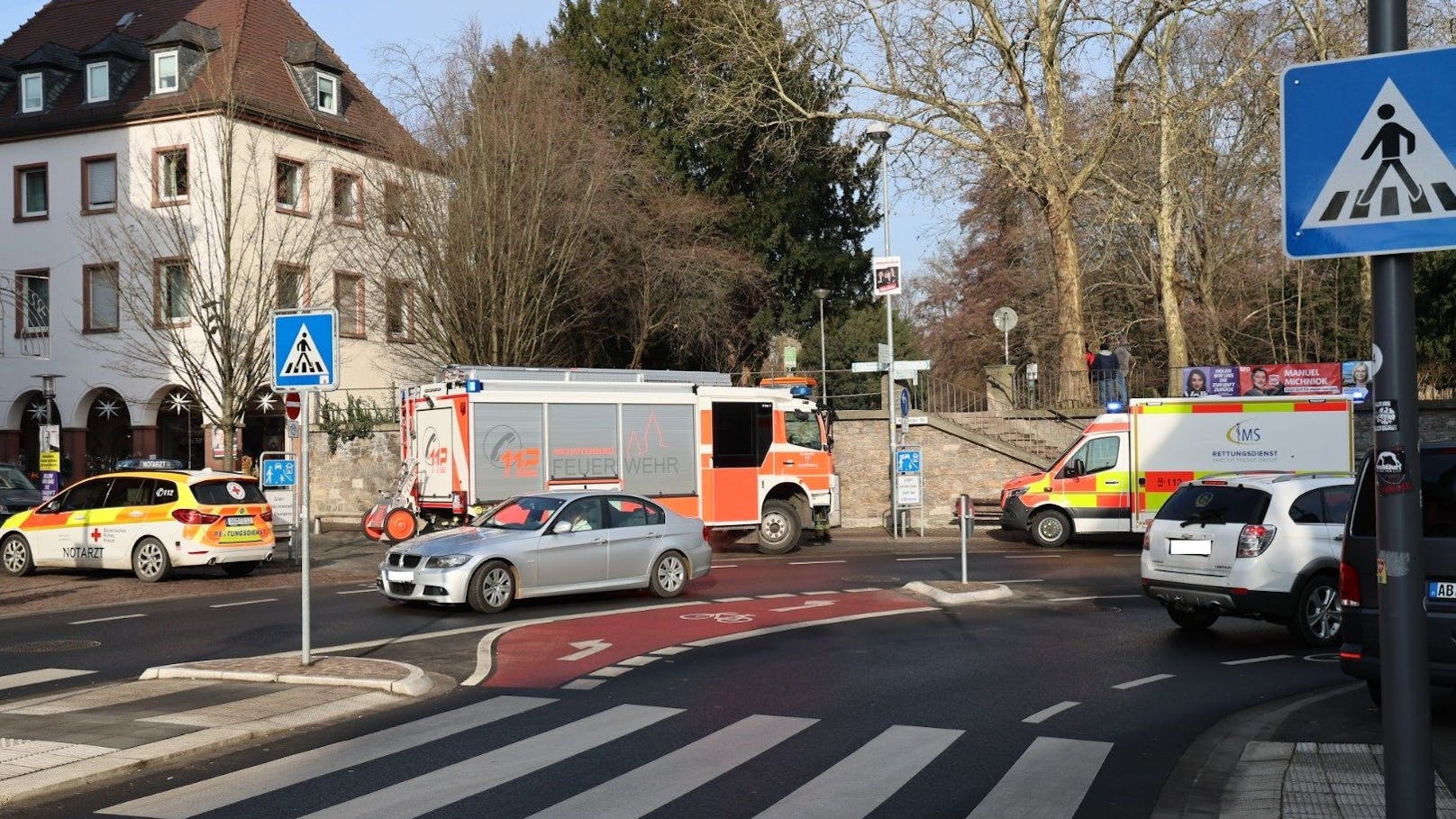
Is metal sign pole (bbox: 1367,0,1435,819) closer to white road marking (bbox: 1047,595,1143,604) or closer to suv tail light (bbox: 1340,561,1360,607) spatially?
suv tail light (bbox: 1340,561,1360,607)

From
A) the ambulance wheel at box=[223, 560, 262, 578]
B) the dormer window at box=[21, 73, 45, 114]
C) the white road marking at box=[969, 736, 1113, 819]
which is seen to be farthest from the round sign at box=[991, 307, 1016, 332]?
the dormer window at box=[21, 73, 45, 114]

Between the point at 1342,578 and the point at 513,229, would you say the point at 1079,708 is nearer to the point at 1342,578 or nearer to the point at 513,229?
the point at 1342,578

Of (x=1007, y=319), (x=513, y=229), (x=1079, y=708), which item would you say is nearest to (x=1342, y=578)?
(x=1079, y=708)

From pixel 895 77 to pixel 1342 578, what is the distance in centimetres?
2552

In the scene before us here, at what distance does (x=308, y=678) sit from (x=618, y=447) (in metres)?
13.9

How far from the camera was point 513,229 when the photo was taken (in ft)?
109

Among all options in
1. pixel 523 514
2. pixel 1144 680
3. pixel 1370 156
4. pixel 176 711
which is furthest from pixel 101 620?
pixel 1370 156

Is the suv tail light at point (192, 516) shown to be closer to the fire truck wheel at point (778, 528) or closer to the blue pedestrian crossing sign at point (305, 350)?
the blue pedestrian crossing sign at point (305, 350)

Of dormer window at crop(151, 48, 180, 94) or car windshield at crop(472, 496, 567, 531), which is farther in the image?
dormer window at crop(151, 48, 180, 94)

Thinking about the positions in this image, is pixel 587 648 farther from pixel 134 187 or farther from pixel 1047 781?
pixel 134 187

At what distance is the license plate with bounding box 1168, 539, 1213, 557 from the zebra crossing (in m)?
5.82

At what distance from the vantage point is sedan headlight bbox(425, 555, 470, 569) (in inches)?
626

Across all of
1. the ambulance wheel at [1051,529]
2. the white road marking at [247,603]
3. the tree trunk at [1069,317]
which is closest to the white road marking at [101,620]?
the white road marking at [247,603]

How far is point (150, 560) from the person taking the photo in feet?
67.1
